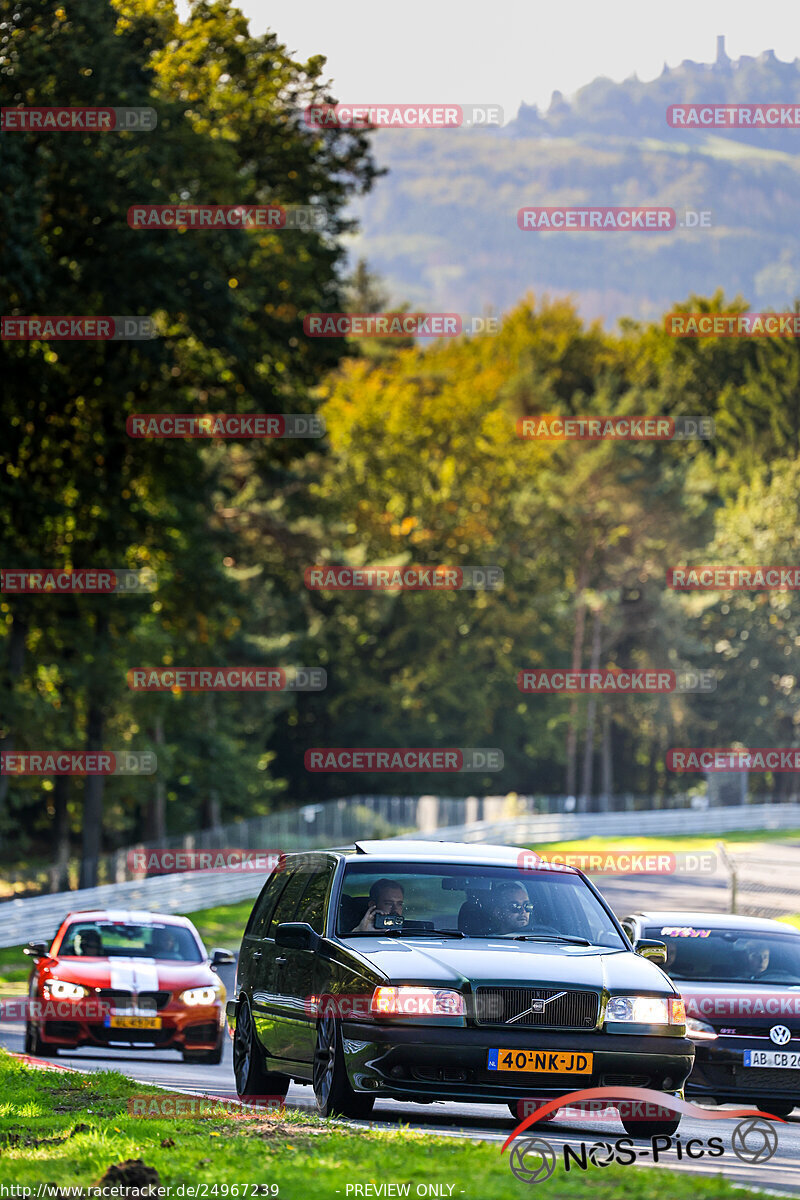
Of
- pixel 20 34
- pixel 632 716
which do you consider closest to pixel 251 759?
pixel 632 716

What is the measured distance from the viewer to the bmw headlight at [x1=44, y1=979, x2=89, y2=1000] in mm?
17031

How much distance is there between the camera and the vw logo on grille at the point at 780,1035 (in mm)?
13078

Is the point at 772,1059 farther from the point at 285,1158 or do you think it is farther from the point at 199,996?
the point at 199,996

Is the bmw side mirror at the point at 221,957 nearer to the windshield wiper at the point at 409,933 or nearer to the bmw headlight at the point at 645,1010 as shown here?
the windshield wiper at the point at 409,933

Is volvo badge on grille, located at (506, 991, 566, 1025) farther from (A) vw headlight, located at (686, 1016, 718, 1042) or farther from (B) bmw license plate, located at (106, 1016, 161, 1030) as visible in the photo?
(B) bmw license plate, located at (106, 1016, 161, 1030)

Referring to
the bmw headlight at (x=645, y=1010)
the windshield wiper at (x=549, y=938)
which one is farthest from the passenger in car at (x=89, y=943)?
the bmw headlight at (x=645, y=1010)

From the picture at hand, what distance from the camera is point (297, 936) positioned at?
10.6 meters

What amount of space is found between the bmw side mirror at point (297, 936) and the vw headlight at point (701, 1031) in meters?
3.65

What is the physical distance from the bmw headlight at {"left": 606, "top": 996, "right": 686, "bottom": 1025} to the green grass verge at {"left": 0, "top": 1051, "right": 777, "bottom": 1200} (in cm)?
Result: 121

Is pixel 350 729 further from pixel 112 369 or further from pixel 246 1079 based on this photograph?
pixel 246 1079

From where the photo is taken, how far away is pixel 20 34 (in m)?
28.3

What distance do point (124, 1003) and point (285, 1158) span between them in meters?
9.39

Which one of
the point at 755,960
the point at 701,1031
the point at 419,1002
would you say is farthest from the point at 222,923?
the point at 419,1002

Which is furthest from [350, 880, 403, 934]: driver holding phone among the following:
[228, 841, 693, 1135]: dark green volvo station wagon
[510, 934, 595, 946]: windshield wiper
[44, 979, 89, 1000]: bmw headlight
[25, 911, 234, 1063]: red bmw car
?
[44, 979, 89, 1000]: bmw headlight
